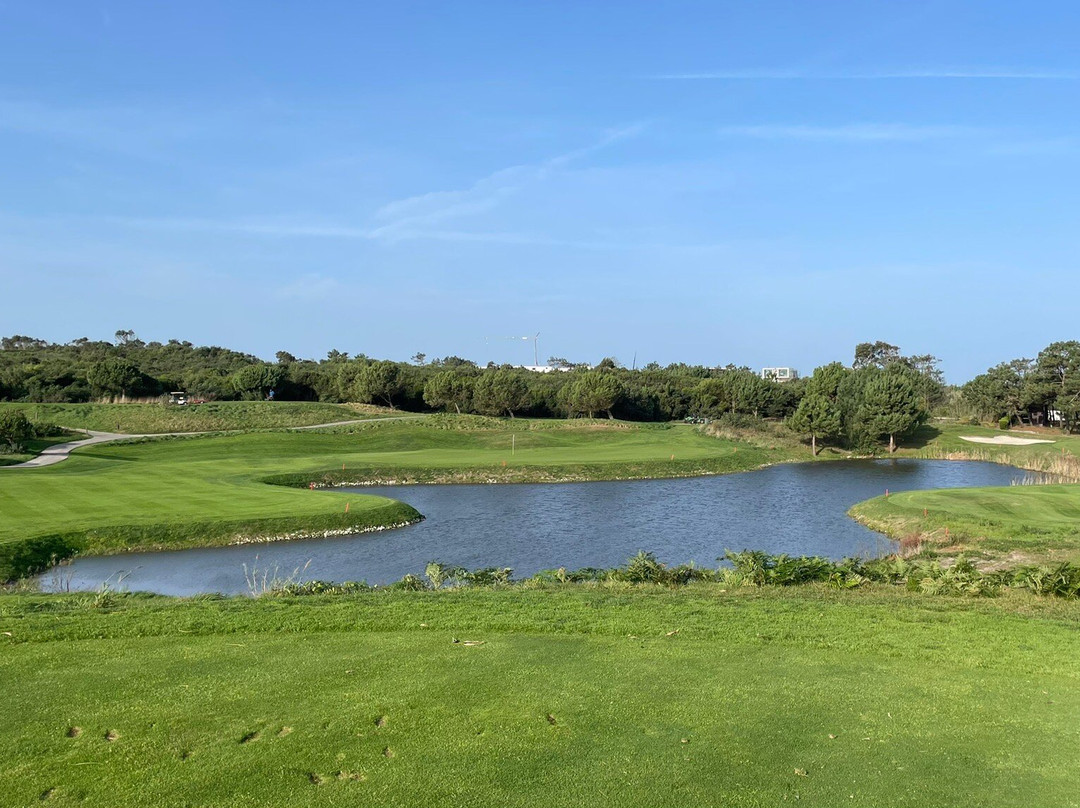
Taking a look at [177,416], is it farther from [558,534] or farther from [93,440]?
[558,534]

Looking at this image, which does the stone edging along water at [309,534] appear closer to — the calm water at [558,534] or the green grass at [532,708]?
the calm water at [558,534]

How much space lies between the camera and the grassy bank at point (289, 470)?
29703mm

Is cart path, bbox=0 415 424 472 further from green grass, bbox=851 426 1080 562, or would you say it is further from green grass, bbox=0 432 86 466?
green grass, bbox=851 426 1080 562

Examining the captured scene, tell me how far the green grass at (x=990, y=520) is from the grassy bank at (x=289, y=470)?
19806mm

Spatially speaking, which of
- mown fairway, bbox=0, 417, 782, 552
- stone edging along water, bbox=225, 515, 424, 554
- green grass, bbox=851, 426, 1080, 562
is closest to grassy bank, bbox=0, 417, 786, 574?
mown fairway, bbox=0, 417, 782, 552

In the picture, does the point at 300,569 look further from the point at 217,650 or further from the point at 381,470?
the point at 381,470

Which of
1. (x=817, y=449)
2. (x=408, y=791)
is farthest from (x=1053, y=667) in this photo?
(x=817, y=449)

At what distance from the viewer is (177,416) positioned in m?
74.1

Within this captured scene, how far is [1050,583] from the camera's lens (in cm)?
1585

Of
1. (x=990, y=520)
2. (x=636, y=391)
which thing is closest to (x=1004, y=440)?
(x=636, y=391)

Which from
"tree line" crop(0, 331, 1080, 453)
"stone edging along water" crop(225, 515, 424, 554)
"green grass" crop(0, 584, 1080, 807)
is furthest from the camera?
"tree line" crop(0, 331, 1080, 453)

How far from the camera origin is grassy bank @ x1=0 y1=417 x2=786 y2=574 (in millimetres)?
29703

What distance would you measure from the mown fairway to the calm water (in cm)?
156

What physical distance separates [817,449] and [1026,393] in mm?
27546
